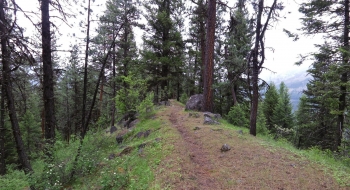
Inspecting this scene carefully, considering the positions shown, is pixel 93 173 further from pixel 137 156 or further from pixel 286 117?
pixel 286 117

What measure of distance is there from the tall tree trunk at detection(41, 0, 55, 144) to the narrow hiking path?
336cm

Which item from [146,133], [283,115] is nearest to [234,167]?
[146,133]

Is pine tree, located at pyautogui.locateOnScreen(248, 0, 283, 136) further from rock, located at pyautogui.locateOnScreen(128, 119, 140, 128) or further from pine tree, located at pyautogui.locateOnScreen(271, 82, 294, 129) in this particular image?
pine tree, located at pyautogui.locateOnScreen(271, 82, 294, 129)

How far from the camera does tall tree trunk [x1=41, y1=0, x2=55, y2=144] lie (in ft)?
17.0

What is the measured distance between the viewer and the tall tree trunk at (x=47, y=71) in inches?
203

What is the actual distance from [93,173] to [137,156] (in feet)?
5.59

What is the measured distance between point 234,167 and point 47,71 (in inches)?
224

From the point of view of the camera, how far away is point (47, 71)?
5.48 m

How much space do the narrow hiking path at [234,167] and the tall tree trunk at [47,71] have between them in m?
3.36

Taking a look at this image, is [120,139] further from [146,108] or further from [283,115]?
[283,115]

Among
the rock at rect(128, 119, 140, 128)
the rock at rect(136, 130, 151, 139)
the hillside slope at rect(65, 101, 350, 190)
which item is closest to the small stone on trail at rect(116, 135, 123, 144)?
the rock at rect(128, 119, 140, 128)

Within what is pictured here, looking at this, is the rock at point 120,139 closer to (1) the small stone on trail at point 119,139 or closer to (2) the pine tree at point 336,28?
(1) the small stone on trail at point 119,139

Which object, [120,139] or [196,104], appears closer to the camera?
[120,139]

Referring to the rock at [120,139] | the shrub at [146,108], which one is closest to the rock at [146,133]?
the rock at [120,139]
